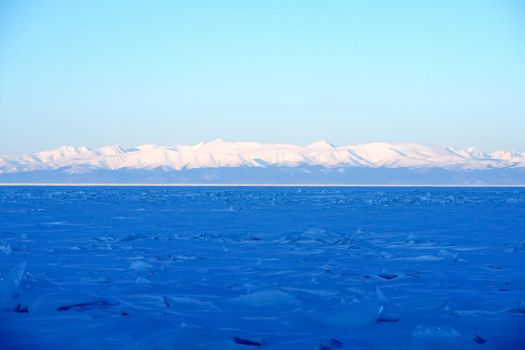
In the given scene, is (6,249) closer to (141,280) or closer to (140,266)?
(140,266)

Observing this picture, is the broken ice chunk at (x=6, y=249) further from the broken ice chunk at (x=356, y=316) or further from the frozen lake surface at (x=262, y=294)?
the broken ice chunk at (x=356, y=316)

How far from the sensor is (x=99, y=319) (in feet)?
18.7

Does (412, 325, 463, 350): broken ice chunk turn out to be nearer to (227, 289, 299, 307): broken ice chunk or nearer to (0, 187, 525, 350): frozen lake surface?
(0, 187, 525, 350): frozen lake surface

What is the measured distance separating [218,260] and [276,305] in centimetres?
356

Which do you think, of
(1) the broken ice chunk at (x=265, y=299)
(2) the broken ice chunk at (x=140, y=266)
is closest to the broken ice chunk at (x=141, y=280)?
(2) the broken ice chunk at (x=140, y=266)

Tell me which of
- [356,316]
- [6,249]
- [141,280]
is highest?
[356,316]

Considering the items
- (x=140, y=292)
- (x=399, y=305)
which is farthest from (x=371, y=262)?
(x=140, y=292)

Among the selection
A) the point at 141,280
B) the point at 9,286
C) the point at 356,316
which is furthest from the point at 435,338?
the point at 9,286

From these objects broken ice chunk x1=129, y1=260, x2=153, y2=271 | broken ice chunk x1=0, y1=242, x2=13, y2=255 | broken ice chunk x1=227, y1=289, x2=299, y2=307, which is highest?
broken ice chunk x1=227, y1=289, x2=299, y2=307

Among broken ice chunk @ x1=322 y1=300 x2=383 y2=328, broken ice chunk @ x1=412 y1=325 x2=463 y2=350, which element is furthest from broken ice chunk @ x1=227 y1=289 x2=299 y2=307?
broken ice chunk @ x1=412 y1=325 x2=463 y2=350

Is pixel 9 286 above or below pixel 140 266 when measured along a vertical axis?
above

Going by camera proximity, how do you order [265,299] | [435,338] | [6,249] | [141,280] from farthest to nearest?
[6,249] < [141,280] < [265,299] < [435,338]

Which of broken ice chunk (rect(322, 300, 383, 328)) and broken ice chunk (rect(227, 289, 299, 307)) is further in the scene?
broken ice chunk (rect(227, 289, 299, 307))

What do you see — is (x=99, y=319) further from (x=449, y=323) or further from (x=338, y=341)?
(x=449, y=323)
